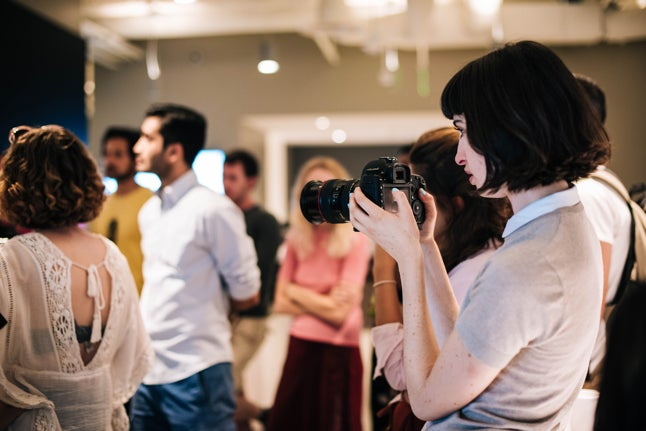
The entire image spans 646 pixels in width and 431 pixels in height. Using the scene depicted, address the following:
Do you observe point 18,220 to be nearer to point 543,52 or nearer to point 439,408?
point 439,408

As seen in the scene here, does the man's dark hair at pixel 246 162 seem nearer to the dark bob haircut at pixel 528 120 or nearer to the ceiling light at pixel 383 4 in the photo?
the ceiling light at pixel 383 4

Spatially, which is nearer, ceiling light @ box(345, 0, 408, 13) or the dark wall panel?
the dark wall panel

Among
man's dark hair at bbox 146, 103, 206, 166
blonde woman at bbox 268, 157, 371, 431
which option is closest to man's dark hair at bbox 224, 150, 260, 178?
blonde woman at bbox 268, 157, 371, 431

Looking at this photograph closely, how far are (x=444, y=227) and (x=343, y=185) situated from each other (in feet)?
1.01

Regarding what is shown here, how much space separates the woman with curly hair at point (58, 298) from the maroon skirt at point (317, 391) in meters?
1.15

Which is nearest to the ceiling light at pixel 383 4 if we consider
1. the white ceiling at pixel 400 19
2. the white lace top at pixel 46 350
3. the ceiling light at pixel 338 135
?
the white ceiling at pixel 400 19

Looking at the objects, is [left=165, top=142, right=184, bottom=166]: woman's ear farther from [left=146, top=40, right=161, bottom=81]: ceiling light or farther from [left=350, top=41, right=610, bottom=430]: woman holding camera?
[left=146, top=40, right=161, bottom=81]: ceiling light

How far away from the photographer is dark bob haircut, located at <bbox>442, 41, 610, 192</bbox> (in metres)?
1.09

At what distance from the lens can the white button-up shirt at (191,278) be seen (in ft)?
7.67

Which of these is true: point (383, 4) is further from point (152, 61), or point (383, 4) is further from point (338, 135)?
point (338, 135)

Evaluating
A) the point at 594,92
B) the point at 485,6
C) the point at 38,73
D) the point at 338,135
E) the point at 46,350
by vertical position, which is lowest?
the point at 46,350

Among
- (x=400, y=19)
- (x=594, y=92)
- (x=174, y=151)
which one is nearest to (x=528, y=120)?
(x=594, y=92)

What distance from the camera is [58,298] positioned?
161 cm

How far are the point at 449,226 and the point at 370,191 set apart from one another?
410 millimetres
